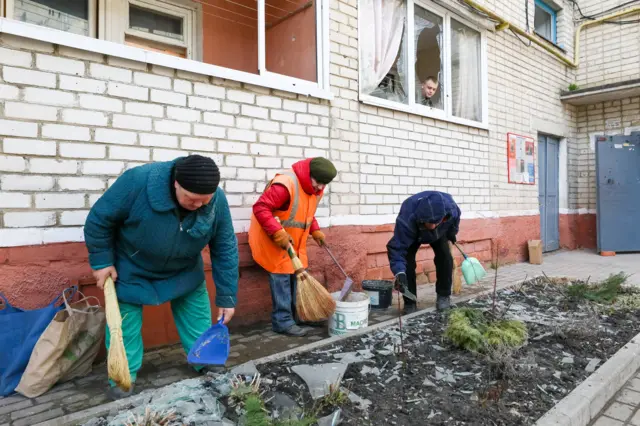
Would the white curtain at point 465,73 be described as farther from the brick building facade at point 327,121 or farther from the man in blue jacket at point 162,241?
the man in blue jacket at point 162,241

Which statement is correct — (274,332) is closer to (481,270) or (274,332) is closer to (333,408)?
(333,408)

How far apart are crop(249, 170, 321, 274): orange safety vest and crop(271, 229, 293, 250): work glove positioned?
207 mm

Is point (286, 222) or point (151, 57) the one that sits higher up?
point (151, 57)

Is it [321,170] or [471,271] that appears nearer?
[321,170]

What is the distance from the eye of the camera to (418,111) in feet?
19.4

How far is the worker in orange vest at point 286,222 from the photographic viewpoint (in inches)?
146

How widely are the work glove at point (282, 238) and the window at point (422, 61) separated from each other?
7.79 ft

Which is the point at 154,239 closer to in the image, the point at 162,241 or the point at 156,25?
the point at 162,241

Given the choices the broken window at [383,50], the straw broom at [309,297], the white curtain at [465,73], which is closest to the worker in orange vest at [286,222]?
the straw broom at [309,297]

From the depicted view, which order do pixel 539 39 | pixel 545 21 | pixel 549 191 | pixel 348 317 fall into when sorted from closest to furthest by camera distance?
pixel 348 317 → pixel 539 39 → pixel 549 191 → pixel 545 21

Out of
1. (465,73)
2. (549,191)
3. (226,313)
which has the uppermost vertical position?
(465,73)

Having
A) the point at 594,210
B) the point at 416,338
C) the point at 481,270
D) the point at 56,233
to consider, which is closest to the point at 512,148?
the point at 594,210

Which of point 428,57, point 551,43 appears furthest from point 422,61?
point 551,43

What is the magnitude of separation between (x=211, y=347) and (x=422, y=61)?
5266 millimetres
